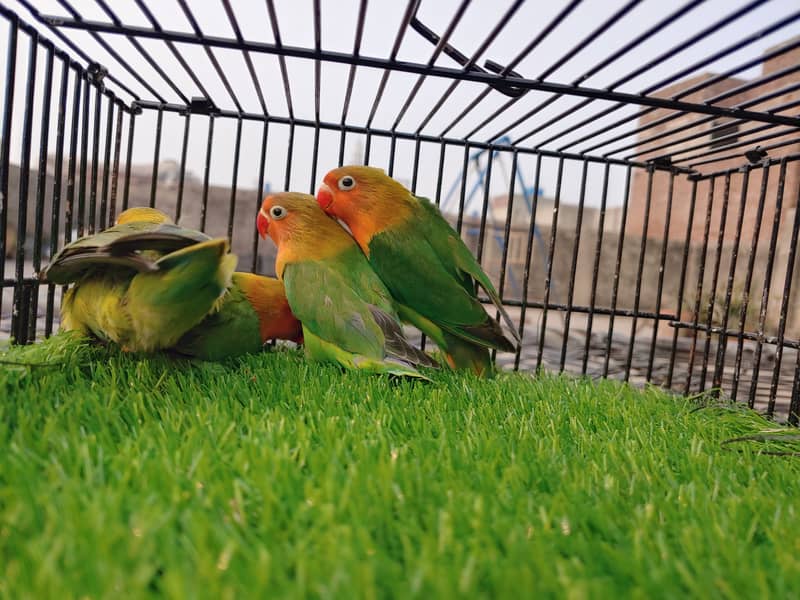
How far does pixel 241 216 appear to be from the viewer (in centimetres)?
701

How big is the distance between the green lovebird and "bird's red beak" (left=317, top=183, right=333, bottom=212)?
0.46m

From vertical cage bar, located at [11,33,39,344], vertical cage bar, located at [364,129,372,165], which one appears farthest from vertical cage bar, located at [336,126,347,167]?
vertical cage bar, located at [11,33,39,344]

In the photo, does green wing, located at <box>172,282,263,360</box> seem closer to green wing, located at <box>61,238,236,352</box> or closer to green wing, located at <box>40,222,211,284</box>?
green wing, located at <box>61,238,236,352</box>

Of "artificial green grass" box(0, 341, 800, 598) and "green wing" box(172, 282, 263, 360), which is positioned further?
"green wing" box(172, 282, 263, 360)

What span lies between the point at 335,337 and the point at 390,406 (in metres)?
0.39

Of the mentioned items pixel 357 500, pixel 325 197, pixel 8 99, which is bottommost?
pixel 357 500

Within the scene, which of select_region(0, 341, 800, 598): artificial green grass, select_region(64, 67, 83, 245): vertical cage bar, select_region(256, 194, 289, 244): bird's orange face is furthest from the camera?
select_region(256, 194, 289, 244): bird's orange face

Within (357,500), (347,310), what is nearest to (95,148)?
(347,310)

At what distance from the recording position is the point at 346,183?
1750 mm

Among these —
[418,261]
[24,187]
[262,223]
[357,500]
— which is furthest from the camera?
[262,223]

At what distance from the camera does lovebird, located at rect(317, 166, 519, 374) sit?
170 cm

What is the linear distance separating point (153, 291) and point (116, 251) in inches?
4.5

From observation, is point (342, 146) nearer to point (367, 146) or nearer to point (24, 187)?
point (367, 146)

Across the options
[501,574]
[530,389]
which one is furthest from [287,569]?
[530,389]
